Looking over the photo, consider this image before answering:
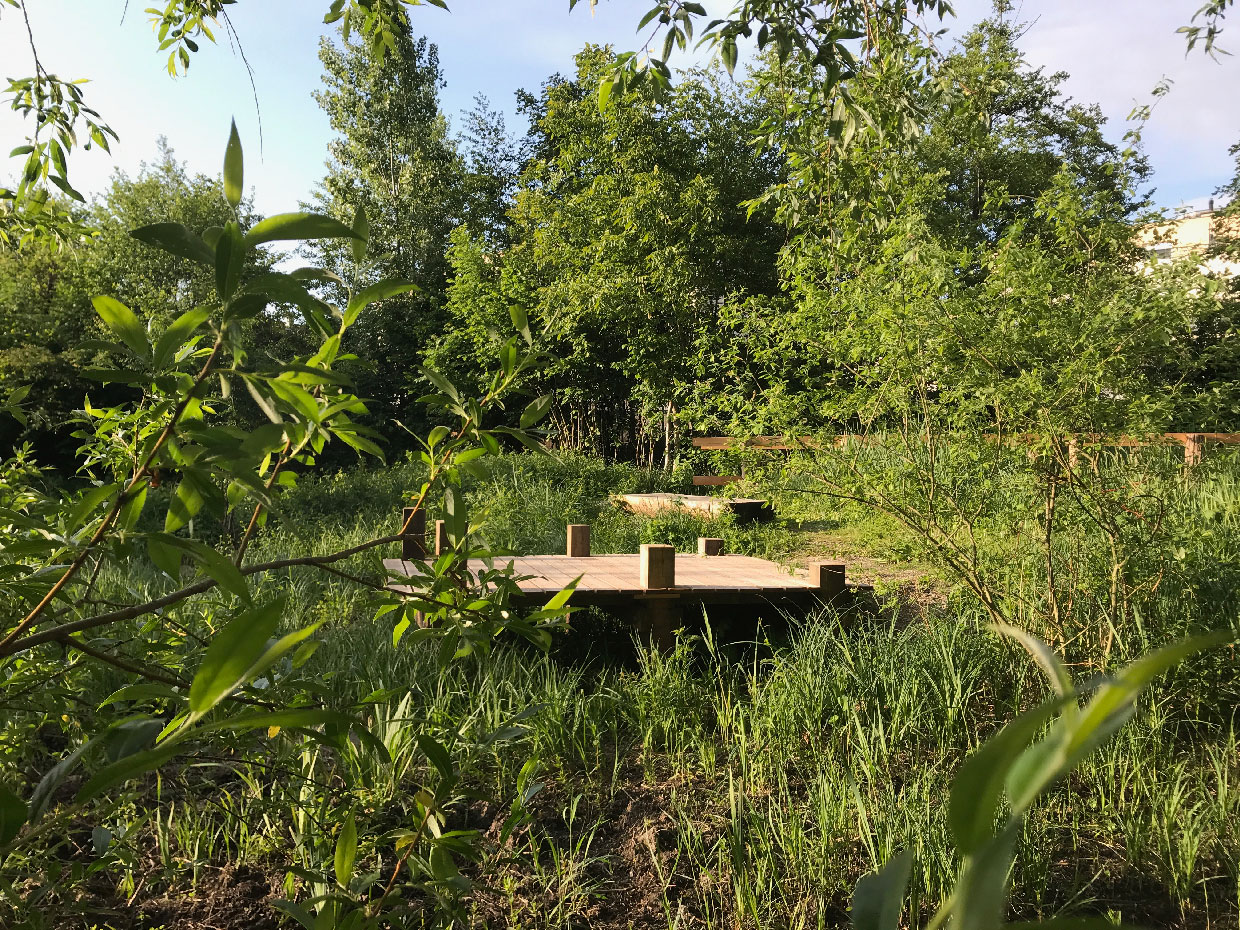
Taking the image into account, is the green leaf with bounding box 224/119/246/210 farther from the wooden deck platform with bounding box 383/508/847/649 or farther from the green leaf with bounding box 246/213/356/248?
the wooden deck platform with bounding box 383/508/847/649

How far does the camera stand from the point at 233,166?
67cm

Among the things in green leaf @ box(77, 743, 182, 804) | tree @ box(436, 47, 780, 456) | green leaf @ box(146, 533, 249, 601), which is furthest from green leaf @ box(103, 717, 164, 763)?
tree @ box(436, 47, 780, 456)

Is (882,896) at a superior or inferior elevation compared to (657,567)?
superior

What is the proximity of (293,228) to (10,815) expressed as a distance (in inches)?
16.7

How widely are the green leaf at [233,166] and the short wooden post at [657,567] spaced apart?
3.68 m

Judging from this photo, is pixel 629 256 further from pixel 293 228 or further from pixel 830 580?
pixel 293 228

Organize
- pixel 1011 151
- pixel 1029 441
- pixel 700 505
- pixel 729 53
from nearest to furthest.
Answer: pixel 729 53 < pixel 1029 441 < pixel 700 505 < pixel 1011 151

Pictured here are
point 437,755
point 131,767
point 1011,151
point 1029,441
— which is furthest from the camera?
point 1011,151

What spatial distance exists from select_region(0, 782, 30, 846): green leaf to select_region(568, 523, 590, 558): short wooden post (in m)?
5.23

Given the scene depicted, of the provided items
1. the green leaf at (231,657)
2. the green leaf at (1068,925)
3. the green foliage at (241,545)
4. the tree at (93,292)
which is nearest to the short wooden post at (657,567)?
the green foliage at (241,545)

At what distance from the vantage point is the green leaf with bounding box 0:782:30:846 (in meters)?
0.54

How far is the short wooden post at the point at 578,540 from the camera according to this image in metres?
5.80

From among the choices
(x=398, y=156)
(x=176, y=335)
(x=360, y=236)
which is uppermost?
(x=398, y=156)

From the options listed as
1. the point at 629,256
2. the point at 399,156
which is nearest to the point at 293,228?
the point at 629,256
